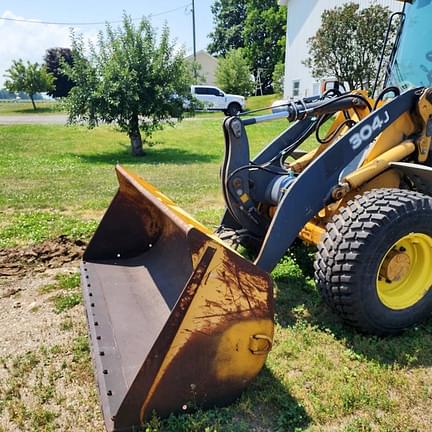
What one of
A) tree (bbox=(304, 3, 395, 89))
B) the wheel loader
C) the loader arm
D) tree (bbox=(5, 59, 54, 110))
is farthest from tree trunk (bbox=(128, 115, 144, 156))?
tree (bbox=(5, 59, 54, 110))

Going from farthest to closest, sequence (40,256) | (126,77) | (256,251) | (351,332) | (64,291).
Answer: (126,77) < (40,256) < (256,251) < (64,291) < (351,332)

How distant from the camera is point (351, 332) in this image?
3.14 m

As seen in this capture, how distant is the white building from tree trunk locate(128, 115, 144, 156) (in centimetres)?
1184

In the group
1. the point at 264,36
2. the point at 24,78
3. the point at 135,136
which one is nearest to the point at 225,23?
the point at 264,36

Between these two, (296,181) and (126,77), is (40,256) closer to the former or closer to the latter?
(296,181)

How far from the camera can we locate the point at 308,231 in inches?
138

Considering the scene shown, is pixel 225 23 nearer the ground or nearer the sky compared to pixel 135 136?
nearer the sky

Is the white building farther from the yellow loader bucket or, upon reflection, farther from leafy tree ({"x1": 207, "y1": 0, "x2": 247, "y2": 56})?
leafy tree ({"x1": 207, "y1": 0, "x2": 247, "y2": 56})

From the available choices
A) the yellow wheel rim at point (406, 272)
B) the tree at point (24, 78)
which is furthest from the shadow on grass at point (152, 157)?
the tree at point (24, 78)

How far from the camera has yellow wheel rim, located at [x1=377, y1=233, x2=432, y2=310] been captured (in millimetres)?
3072

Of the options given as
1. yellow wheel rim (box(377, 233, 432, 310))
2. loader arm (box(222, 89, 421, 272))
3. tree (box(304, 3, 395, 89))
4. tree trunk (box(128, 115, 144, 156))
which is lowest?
tree trunk (box(128, 115, 144, 156))

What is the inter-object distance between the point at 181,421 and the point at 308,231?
1.78 m

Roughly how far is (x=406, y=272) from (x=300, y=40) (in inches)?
939

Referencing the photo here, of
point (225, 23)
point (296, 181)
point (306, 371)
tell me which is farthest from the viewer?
point (225, 23)
